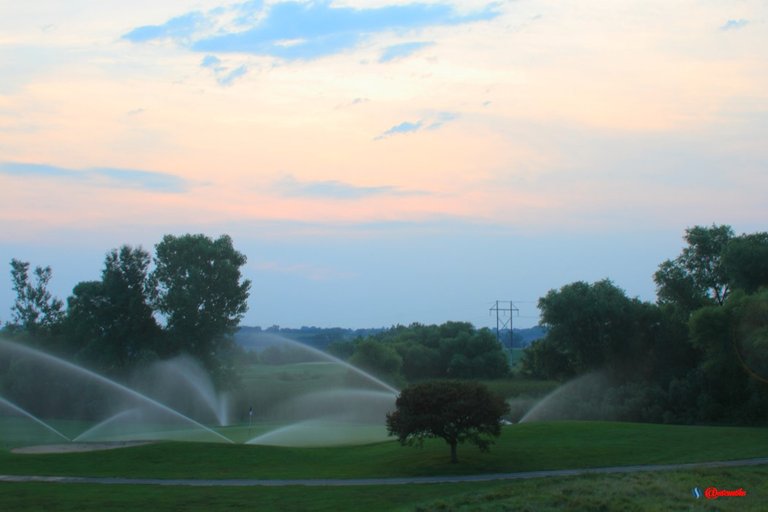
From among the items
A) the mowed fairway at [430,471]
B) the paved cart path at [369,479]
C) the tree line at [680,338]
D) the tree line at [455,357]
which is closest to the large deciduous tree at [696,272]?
the tree line at [680,338]

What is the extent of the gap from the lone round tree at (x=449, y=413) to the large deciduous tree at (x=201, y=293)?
155 ft

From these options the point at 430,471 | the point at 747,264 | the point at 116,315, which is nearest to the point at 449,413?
the point at 430,471

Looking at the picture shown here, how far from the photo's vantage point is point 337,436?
55.5 m

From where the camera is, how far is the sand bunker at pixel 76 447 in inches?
1750

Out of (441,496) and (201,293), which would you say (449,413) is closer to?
(441,496)

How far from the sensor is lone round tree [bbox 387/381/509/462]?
126 feet

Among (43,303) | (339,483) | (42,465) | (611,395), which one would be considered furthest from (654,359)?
(43,303)

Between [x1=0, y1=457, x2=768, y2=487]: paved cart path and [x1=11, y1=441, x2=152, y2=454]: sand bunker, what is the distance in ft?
23.5

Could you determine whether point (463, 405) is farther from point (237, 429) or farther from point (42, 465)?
point (237, 429)

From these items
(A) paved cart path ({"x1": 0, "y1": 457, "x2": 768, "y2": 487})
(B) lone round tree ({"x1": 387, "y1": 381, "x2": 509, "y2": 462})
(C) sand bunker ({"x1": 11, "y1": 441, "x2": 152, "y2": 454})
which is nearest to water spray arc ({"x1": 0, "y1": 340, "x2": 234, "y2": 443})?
(C) sand bunker ({"x1": 11, "y1": 441, "x2": 152, "y2": 454})

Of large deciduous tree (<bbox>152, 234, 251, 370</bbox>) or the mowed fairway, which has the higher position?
large deciduous tree (<bbox>152, 234, 251, 370</bbox>)

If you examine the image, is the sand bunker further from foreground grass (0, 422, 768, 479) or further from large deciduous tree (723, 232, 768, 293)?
large deciduous tree (723, 232, 768, 293)

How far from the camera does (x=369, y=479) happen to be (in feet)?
117

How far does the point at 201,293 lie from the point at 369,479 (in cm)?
5093
